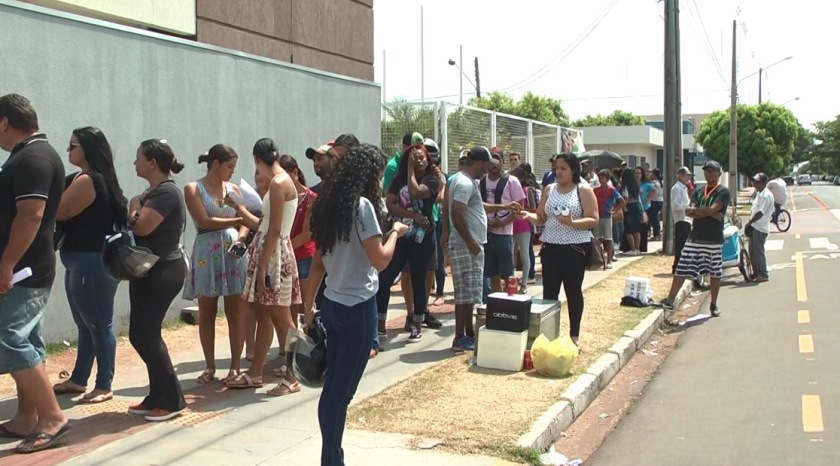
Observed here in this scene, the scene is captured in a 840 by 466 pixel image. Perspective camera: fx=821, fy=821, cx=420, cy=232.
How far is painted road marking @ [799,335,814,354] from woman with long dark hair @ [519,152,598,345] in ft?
8.26

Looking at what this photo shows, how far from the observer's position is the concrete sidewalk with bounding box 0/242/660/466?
4.87 metres

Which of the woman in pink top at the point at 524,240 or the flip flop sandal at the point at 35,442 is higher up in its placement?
the woman in pink top at the point at 524,240

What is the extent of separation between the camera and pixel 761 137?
4416 centimetres

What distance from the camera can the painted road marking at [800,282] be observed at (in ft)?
39.3

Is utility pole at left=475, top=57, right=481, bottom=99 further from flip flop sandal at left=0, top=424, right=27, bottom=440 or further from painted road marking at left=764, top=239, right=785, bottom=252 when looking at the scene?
flip flop sandal at left=0, top=424, right=27, bottom=440

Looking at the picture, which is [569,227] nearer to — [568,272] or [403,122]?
[568,272]

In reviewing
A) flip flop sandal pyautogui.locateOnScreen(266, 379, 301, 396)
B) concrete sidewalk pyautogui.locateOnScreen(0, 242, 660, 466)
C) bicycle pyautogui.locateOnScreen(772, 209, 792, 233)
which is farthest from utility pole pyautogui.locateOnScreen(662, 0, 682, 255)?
flip flop sandal pyautogui.locateOnScreen(266, 379, 301, 396)

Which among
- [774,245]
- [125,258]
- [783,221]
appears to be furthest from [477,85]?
[125,258]

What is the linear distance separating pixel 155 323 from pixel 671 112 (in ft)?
47.7

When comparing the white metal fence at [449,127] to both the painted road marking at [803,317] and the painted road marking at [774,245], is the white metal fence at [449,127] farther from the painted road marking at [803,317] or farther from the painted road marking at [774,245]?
the painted road marking at [774,245]

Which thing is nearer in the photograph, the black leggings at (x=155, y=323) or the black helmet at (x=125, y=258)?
the black helmet at (x=125, y=258)

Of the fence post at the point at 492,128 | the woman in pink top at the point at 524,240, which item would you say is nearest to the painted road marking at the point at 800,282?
the woman in pink top at the point at 524,240

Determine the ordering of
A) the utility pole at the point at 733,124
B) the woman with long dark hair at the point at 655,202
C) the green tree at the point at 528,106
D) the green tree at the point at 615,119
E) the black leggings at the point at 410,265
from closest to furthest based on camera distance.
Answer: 1. the black leggings at the point at 410,265
2. the woman with long dark hair at the point at 655,202
3. the utility pole at the point at 733,124
4. the green tree at the point at 528,106
5. the green tree at the point at 615,119

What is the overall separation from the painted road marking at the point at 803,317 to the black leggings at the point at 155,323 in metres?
7.73
